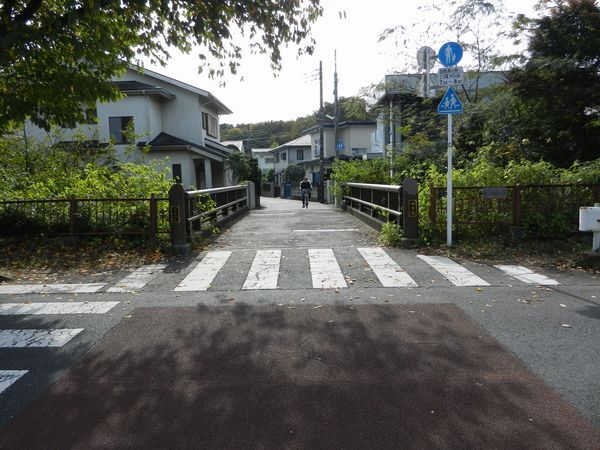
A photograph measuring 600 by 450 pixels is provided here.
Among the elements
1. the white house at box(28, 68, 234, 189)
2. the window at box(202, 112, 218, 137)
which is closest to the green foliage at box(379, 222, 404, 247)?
the white house at box(28, 68, 234, 189)

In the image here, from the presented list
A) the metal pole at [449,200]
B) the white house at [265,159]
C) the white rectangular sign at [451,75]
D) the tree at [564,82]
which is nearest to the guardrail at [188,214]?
the metal pole at [449,200]

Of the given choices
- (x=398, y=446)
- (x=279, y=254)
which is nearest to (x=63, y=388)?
(x=398, y=446)

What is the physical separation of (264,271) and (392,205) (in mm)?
4527

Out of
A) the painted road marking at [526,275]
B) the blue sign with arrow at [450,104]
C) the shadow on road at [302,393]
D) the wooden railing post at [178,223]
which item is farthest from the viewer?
the wooden railing post at [178,223]

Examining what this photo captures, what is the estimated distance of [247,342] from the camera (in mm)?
4539

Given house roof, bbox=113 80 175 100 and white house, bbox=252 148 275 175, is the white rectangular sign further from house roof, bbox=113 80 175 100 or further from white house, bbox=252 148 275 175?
white house, bbox=252 148 275 175

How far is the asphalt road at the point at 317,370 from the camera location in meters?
2.97

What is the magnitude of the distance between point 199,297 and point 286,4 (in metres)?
5.41

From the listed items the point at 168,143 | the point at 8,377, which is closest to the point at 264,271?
the point at 8,377

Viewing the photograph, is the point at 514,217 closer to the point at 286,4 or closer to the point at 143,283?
the point at 286,4

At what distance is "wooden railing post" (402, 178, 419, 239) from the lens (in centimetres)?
959

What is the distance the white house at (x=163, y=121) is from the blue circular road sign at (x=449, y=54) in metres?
17.9

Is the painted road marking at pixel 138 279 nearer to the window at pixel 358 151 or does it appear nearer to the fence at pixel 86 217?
the fence at pixel 86 217

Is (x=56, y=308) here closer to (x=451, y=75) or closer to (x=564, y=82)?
(x=451, y=75)
